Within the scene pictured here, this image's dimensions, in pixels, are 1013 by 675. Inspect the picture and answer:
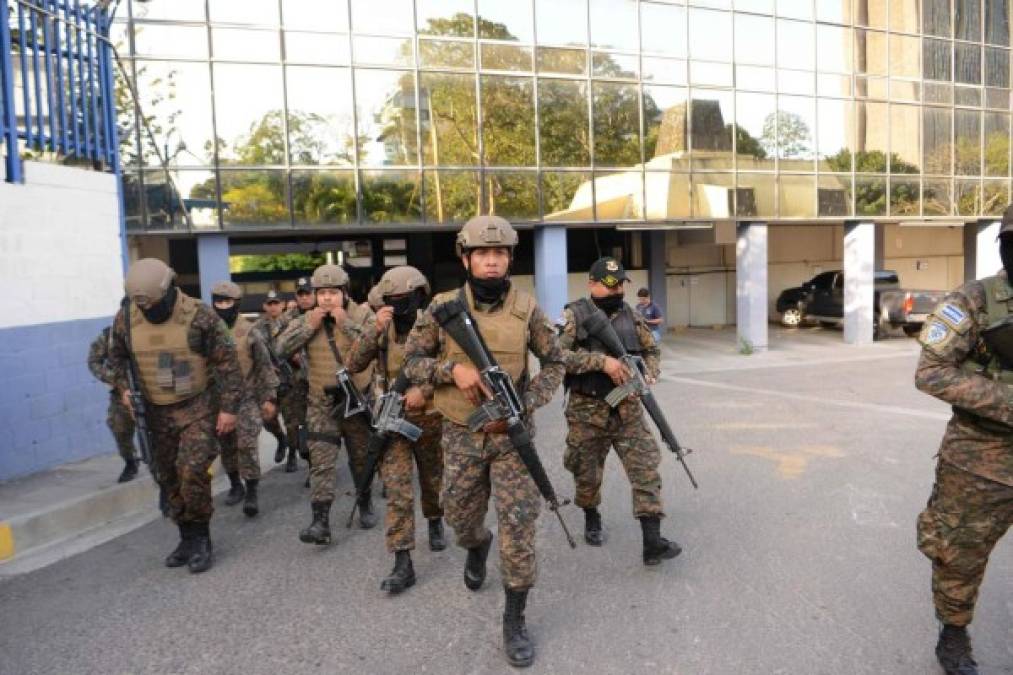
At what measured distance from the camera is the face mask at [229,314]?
5805 millimetres

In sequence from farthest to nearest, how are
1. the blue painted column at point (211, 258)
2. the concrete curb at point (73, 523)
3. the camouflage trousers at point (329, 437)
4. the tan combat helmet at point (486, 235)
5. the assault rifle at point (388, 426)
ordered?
1. the blue painted column at point (211, 258)
2. the camouflage trousers at point (329, 437)
3. the concrete curb at point (73, 523)
4. the assault rifle at point (388, 426)
5. the tan combat helmet at point (486, 235)

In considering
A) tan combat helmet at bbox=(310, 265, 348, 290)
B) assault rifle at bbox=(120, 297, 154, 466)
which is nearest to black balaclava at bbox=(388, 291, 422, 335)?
tan combat helmet at bbox=(310, 265, 348, 290)

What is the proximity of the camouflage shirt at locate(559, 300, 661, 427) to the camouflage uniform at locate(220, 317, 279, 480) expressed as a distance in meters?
2.55

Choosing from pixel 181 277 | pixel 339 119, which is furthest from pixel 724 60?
pixel 181 277

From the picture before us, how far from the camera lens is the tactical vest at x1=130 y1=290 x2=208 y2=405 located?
13.9 feet

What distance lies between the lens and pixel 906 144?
18.3 m

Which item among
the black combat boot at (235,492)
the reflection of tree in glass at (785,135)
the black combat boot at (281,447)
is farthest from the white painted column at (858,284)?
the black combat boot at (235,492)

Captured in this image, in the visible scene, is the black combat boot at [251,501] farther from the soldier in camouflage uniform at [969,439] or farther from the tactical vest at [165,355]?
the soldier in camouflage uniform at [969,439]

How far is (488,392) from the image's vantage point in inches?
Answer: 126

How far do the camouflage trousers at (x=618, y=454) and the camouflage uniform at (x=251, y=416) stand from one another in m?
2.58

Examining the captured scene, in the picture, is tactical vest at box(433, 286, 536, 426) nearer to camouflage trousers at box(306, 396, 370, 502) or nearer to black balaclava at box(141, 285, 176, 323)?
camouflage trousers at box(306, 396, 370, 502)

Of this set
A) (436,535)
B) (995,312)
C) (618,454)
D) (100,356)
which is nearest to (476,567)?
(436,535)

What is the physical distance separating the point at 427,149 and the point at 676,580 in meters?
11.6

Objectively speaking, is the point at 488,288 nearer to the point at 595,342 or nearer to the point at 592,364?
the point at 592,364
